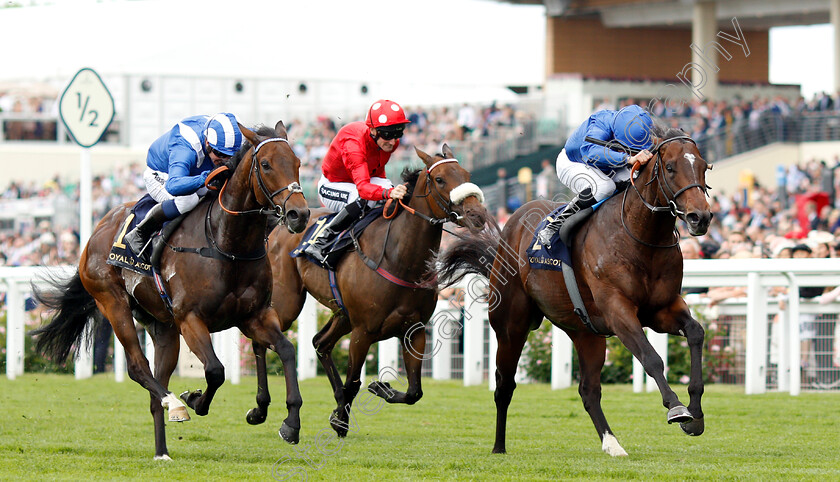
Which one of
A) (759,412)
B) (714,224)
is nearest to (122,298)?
(759,412)

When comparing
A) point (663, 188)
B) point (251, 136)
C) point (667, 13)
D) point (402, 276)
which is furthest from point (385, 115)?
point (667, 13)

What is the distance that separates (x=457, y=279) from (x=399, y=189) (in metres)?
0.62

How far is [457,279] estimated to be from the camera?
22.3 feet

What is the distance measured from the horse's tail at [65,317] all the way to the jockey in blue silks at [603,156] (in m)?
2.91

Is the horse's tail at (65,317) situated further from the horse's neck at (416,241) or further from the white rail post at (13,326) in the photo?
the white rail post at (13,326)

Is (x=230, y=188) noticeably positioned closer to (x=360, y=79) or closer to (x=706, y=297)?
(x=706, y=297)

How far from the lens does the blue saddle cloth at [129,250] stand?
6469 millimetres

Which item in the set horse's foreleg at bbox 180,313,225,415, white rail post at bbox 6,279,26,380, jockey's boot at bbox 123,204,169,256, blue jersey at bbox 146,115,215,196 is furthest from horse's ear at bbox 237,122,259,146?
white rail post at bbox 6,279,26,380

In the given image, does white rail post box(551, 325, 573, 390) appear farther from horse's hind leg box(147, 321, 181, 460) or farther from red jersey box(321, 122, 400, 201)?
horse's hind leg box(147, 321, 181, 460)

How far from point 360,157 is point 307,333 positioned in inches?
154

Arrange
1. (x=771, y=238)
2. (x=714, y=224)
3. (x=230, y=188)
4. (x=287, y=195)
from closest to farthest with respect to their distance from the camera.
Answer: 1. (x=287, y=195)
2. (x=230, y=188)
3. (x=771, y=238)
4. (x=714, y=224)

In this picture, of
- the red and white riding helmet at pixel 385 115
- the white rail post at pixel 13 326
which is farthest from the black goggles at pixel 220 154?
the white rail post at pixel 13 326

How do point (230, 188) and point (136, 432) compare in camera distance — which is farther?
point (136, 432)

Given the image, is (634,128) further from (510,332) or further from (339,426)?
(339,426)
